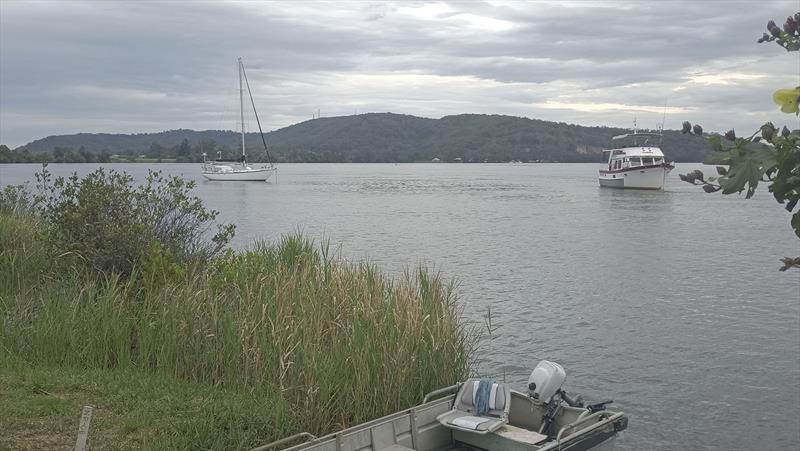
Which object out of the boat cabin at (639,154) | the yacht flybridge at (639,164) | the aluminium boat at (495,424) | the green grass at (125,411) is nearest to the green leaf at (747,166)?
the aluminium boat at (495,424)

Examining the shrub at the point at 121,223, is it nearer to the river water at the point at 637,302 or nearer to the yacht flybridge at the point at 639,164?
the river water at the point at 637,302

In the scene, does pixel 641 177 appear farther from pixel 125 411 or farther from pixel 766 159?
pixel 766 159

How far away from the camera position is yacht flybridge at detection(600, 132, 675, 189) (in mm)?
77250

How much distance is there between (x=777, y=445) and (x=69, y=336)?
10843 millimetres

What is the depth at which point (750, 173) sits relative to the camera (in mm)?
2133

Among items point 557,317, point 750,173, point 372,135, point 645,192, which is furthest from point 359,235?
point 372,135

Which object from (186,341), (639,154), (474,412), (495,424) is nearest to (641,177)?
(639,154)

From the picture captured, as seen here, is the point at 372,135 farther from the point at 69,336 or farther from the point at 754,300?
the point at 69,336

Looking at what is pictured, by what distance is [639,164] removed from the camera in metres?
78.3

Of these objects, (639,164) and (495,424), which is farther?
(639,164)

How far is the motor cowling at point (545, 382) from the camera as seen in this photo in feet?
32.0

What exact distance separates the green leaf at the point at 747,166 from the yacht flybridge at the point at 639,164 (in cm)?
7520

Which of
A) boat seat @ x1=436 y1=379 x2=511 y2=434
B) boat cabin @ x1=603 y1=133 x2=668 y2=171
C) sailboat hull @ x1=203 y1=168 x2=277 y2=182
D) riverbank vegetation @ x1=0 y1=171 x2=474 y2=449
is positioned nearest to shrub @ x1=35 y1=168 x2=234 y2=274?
riverbank vegetation @ x1=0 y1=171 x2=474 y2=449

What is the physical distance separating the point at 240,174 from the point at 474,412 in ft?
313
